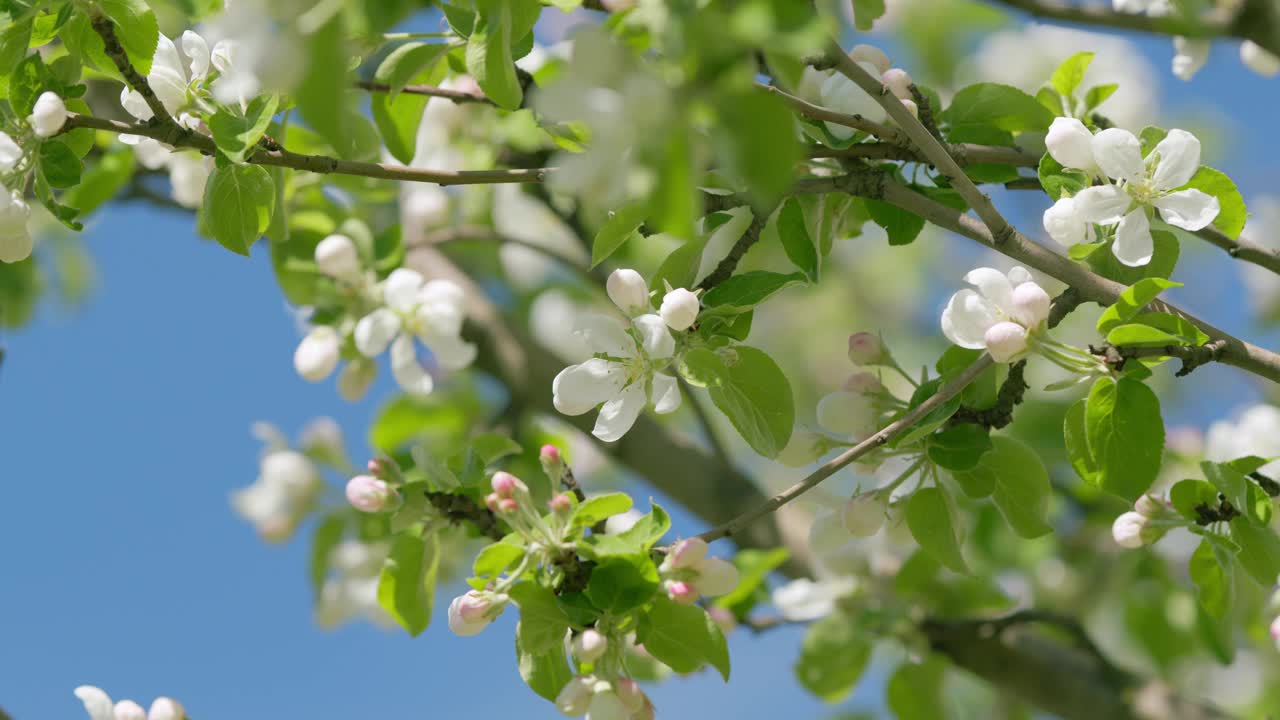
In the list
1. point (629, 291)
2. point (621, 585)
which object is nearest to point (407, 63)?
point (629, 291)

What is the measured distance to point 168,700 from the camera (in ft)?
4.07

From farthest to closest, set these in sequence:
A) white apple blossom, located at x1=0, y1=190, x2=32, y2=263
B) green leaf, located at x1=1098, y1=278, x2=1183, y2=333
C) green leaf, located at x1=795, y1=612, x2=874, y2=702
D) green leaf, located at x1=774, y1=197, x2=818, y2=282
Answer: green leaf, located at x1=795, y1=612, x2=874, y2=702
green leaf, located at x1=774, y1=197, x2=818, y2=282
white apple blossom, located at x1=0, y1=190, x2=32, y2=263
green leaf, located at x1=1098, y1=278, x2=1183, y2=333

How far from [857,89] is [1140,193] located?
0.27 m

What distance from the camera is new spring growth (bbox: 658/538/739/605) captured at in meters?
1.10

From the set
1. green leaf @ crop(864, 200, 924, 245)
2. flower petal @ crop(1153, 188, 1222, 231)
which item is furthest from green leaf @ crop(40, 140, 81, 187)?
flower petal @ crop(1153, 188, 1222, 231)

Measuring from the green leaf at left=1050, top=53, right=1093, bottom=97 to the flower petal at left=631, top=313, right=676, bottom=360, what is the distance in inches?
24.6

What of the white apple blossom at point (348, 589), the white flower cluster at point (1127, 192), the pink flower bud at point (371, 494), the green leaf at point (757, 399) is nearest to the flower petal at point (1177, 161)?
the white flower cluster at point (1127, 192)

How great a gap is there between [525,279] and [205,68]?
2.30 meters

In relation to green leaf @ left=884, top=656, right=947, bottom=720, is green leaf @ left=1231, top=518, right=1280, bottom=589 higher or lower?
higher

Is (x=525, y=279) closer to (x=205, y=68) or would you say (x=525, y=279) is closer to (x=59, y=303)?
(x=59, y=303)

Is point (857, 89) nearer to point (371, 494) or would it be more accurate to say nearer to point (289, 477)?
point (371, 494)

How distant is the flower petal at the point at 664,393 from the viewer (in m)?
1.05

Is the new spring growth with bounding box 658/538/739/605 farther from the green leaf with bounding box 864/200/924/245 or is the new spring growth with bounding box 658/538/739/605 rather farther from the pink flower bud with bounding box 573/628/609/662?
the green leaf with bounding box 864/200/924/245

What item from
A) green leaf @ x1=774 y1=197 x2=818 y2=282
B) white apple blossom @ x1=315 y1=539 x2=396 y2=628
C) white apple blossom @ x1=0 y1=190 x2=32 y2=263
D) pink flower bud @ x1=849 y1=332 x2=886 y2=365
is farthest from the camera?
white apple blossom @ x1=315 y1=539 x2=396 y2=628
